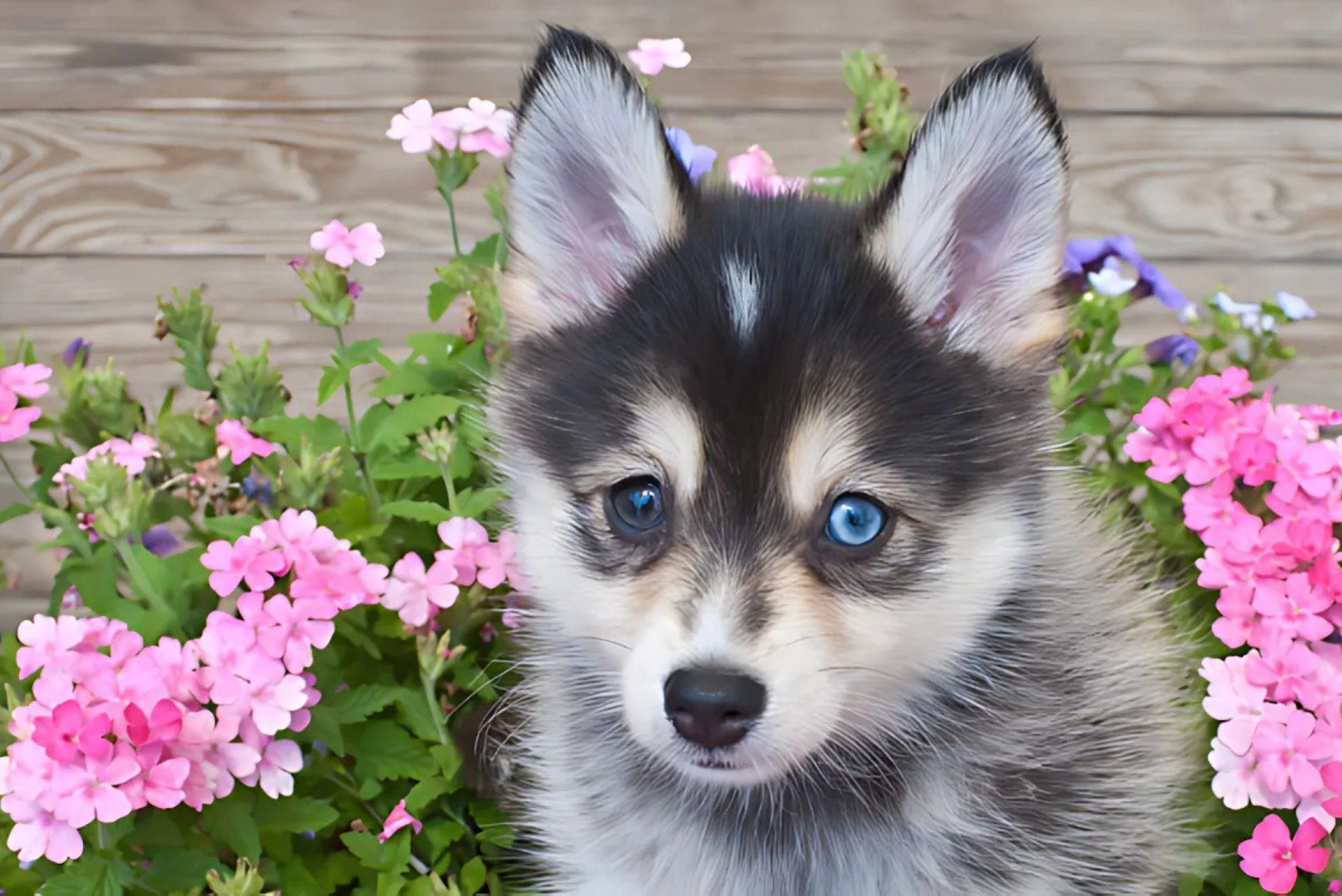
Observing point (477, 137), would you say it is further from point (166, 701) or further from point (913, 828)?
point (913, 828)

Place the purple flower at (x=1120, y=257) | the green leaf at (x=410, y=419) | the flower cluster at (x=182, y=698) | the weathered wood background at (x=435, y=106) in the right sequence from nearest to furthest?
1. the flower cluster at (x=182, y=698)
2. the green leaf at (x=410, y=419)
3. the purple flower at (x=1120, y=257)
4. the weathered wood background at (x=435, y=106)

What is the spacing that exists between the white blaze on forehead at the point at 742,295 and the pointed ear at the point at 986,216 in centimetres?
18

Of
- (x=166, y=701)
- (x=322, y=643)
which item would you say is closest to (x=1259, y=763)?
(x=322, y=643)

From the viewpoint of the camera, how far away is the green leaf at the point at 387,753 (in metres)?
1.90

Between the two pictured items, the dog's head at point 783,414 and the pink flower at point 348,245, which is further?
the pink flower at point 348,245

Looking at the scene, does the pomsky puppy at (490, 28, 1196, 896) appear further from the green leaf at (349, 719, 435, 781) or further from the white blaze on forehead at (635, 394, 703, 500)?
the green leaf at (349, 719, 435, 781)

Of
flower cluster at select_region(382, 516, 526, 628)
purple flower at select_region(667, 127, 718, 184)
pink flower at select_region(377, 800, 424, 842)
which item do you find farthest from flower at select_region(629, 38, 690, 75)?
pink flower at select_region(377, 800, 424, 842)

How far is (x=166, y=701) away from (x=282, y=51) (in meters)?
2.87

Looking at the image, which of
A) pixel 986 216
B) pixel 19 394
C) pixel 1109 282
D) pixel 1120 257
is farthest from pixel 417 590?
pixel 1120 257

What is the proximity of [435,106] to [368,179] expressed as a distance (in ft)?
0.97

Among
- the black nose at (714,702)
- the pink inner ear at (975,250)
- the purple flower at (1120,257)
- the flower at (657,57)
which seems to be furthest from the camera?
the purple flower at (1120,257)

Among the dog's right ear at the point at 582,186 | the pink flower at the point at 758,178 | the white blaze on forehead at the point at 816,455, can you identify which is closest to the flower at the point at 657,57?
the pink flower at the point at 758,178

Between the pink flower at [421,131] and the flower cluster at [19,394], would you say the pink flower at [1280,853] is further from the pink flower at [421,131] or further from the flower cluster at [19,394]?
the flower cluster at [19,394]

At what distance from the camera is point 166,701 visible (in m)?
1.60
